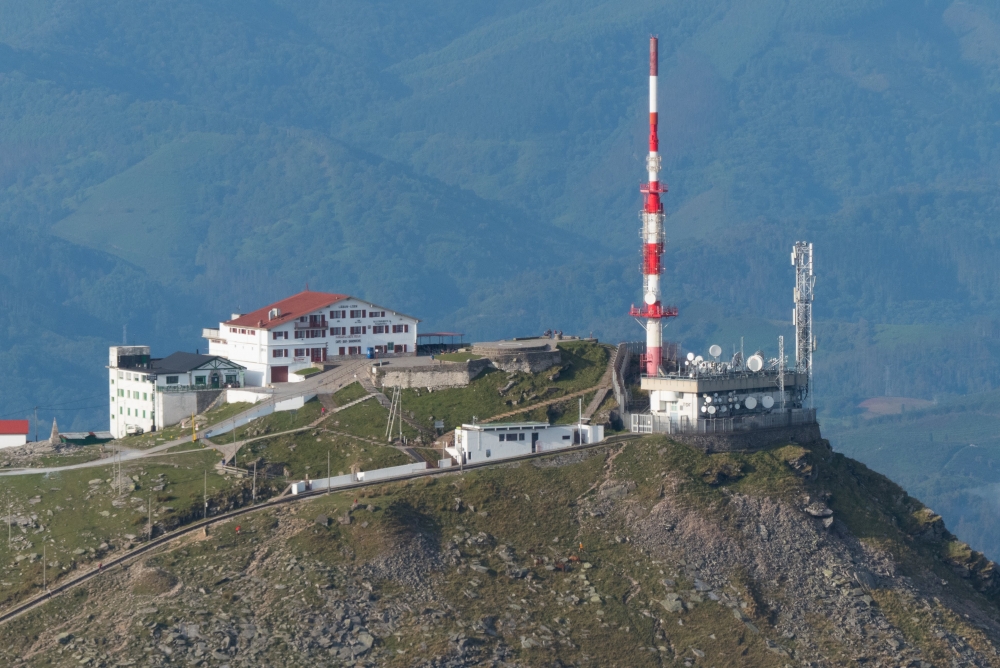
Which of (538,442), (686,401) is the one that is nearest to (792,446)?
(686,401)

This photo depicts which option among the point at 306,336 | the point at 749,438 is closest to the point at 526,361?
the point at 749,438

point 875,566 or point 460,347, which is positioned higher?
point 460,347

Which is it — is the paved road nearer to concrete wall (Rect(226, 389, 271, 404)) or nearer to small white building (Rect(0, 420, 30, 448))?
concrete wall (Rect(226, 389, 271, 404))

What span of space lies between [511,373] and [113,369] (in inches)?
1320

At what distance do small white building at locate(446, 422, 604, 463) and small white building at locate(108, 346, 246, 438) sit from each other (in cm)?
2462

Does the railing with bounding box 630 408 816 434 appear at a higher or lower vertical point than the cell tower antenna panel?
lower

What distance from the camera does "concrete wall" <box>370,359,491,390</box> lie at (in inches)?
5600

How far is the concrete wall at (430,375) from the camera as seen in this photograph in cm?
14225

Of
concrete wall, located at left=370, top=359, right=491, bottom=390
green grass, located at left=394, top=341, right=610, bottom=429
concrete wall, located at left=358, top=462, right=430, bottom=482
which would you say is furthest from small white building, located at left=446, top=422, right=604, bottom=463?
concrete wall, located at left=370, top=359, right=491, bottom=390

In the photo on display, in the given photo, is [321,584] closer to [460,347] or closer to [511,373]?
[511,373]

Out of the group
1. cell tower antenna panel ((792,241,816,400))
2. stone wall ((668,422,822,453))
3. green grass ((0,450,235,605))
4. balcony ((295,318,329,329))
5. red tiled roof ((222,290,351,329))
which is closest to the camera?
green grass ((0,450,235,605))

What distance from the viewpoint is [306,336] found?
153500 mm

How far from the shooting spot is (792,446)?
135m

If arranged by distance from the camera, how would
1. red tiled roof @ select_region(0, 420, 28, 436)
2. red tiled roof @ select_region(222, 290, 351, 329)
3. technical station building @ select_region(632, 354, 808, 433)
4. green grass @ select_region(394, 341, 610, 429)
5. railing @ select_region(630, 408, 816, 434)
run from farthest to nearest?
red tiled roof @ select_region(222, 290, 351, 329), red tiled roof @ select_region(0, 420, 28, 436), green grass @ select_region(394, 341, 610, 429), technical station building @ select_region(632, 354, 808, 433), railing @ select_region(630, 408, 816, 434)
